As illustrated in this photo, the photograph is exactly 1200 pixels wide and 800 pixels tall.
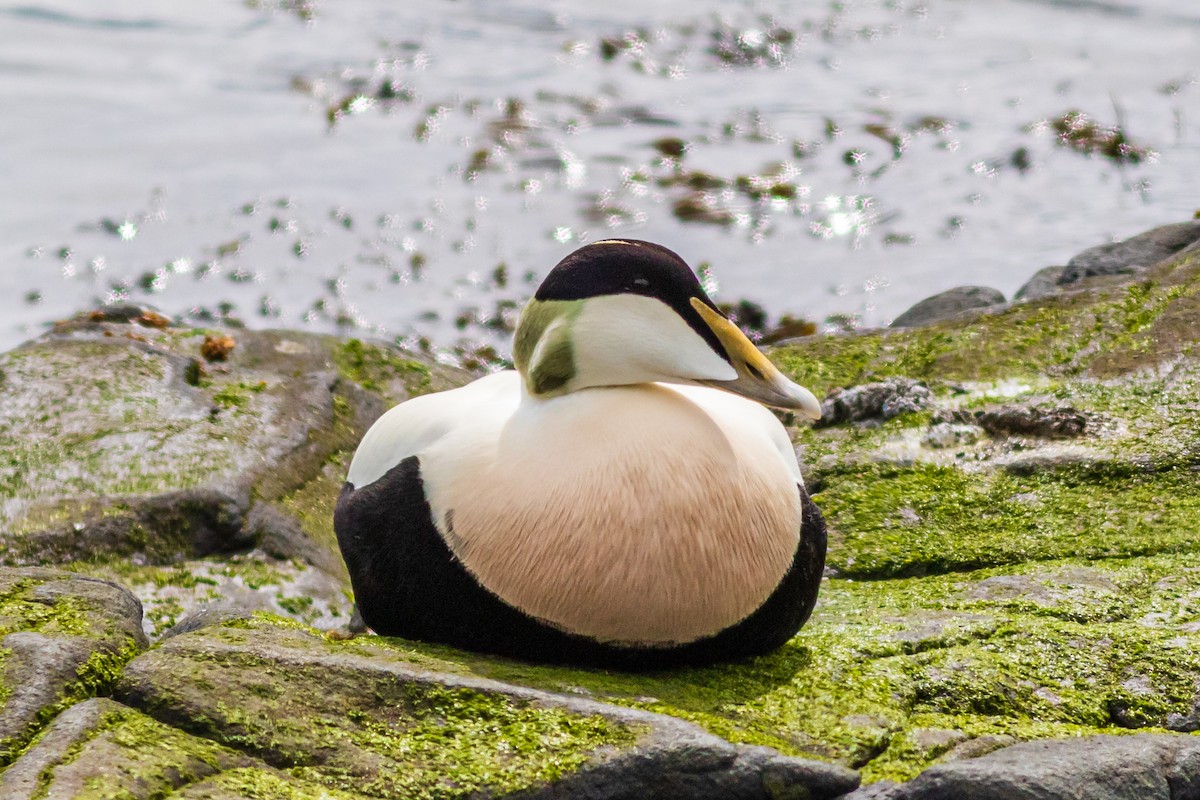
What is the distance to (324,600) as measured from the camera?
497 cm

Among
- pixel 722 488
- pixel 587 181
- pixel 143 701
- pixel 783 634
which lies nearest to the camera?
pixel 143 701

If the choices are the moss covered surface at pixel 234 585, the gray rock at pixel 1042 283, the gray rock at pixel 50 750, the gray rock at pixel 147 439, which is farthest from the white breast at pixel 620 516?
the gray rock at pixel 1042 283

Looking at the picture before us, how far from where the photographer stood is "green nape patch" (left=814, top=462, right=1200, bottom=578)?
432 cm

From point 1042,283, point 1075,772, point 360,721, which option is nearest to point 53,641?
point 360,721

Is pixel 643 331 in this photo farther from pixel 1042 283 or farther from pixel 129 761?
pixel 1042 283

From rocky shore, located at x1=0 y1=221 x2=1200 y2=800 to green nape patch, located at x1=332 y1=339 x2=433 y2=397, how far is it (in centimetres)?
2

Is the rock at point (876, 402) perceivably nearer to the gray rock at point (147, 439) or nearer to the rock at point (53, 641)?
the gray rock at point (147, 439)

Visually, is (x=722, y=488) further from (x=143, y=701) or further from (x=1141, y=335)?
(x=1141, y=335)

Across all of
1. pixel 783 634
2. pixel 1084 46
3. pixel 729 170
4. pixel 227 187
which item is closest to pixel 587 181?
pixel 729 170

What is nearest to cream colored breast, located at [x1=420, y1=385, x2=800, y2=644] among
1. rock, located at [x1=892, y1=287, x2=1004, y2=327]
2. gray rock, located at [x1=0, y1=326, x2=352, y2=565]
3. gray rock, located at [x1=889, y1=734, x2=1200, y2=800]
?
gray rock, located at [x1=889, y1=734, x2=1200, y2=800]

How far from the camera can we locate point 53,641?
2965 mm

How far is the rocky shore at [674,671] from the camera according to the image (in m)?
2.64

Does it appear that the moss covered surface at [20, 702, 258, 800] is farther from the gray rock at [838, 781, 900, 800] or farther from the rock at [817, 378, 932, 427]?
the rock at [817, 378, 932, 427]

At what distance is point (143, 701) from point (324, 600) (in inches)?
85.5
